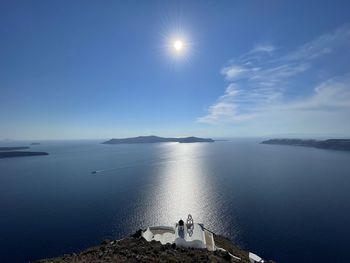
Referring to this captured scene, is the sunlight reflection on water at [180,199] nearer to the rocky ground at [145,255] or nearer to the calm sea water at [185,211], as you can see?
the calm sea water at [185,211]

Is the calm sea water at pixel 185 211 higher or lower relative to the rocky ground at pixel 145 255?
lower

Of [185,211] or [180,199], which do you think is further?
[180,199]

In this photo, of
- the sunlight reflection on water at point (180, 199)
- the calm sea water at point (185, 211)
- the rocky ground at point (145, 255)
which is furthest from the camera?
the sunlight reflection on water at point (180, 199)

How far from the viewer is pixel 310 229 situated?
49.8m

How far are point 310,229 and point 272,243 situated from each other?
1261 centimetres

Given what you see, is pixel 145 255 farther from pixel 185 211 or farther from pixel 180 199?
pixel 180 199

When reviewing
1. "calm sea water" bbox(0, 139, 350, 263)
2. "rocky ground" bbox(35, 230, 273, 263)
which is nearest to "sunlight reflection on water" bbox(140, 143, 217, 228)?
"calm sea water" bbox(0, 139, 350, 263)

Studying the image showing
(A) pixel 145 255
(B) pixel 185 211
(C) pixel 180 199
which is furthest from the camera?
(C) pixel 180 199

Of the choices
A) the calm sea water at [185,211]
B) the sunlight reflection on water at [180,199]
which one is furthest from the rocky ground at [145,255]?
the sunlight reflection on water at [180,199]

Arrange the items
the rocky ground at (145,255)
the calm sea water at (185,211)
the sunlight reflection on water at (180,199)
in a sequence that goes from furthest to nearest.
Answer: the sunlight reflection on water at (180,199)
the calm sea water at (185,211)
the rocky ground at (145,255)

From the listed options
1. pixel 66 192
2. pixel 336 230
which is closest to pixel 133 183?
pixel 66 192

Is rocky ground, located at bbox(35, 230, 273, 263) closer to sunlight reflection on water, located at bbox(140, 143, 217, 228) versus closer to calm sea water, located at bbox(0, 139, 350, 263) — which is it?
calm sea water, located at bbox(0, 139, 350, 263)

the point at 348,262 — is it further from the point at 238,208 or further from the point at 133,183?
the point at 133,183

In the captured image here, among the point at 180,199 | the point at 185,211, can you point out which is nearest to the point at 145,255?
the point at 185,211
